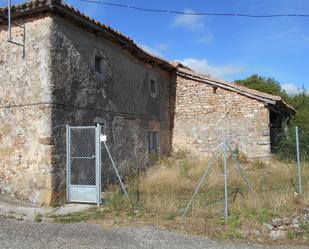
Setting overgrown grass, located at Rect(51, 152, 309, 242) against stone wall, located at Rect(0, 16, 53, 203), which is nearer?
overgrown grass, located at Rect(51, 152, 309, 242)

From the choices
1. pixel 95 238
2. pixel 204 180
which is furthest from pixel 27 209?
pixel 204 180

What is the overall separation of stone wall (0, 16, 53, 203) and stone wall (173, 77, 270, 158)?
28.5 feet

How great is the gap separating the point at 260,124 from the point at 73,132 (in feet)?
27.8

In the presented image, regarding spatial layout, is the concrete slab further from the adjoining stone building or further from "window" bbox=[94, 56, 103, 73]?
the adjoining stone building

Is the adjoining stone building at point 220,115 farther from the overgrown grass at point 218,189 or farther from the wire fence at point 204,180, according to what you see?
the overgrown grass at point 218,189

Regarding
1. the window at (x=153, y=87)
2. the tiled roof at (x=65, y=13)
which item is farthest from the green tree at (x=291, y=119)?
the tiled roof at (x=65, y=13)

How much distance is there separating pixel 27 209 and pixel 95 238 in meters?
3.08

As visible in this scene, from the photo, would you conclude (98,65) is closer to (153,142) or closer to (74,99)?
(74,99)

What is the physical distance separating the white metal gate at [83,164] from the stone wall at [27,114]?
629mm

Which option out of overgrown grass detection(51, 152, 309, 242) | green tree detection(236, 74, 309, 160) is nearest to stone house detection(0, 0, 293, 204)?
green tree detection(236, 74, 309, 160)

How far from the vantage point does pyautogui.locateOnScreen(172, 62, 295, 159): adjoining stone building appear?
640 inches

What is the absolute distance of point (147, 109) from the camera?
15867mm

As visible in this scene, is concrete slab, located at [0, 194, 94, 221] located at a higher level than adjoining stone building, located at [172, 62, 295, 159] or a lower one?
lower

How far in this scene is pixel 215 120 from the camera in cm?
1720
